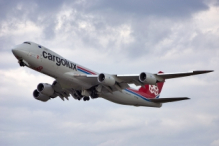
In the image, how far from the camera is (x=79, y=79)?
195 feet

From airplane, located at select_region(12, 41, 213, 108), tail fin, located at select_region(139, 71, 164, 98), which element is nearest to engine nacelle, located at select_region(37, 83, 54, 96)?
airplane, located at select_region(12, 41, 213, 108)

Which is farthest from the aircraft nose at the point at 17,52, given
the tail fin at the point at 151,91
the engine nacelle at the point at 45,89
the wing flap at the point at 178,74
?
the tail fin at the point at 151,91

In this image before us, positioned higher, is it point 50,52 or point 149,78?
point 50,52

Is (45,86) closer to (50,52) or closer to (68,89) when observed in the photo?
(68,89)

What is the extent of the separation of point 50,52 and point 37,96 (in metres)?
11.3

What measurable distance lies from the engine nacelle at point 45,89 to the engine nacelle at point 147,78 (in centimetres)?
1334

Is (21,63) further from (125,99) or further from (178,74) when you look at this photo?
(178,74)

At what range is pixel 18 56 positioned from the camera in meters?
56.0

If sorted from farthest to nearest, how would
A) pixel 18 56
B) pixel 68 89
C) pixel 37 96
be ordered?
pixel 37 96 → pixel 68 89 → pixel 18 56

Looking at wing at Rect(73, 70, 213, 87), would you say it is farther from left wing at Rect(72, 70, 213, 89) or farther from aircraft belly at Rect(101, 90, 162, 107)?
aircraft belly at Rect(101, 90, 162, 107)

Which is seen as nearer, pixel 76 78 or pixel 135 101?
pixel 76 78

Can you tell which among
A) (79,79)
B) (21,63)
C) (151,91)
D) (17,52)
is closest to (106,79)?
(79,79)

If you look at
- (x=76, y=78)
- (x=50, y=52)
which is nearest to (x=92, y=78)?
(x=76, y=78)

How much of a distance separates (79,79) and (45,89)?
7119mm
